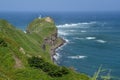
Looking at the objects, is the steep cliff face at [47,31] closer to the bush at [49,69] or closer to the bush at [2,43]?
the bush at [2,43]

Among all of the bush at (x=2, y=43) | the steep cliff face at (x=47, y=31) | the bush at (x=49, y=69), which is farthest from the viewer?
the steep cliff face at (x=47, y=31)

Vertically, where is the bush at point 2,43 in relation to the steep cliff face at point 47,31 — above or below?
above

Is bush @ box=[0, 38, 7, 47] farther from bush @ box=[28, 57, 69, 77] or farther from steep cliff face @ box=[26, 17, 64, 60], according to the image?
steep cliff face @ box=[26, 17, 64, 60]

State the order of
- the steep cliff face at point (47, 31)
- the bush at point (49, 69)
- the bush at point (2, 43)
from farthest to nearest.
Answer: the steep cliff face at point (47, 31) < the bush at point (2, 43) < the bush at point (49, 69)

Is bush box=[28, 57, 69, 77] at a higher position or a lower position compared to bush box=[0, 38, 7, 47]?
lower

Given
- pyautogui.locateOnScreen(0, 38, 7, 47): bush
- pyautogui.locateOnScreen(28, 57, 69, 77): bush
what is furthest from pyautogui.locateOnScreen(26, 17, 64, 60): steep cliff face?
pyautogui.locateOnScreen(28, 57, 69, 77): bush

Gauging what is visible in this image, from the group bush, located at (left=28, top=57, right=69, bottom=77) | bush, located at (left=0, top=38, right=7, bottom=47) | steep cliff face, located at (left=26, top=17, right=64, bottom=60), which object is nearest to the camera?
bush, located at (left=28, top=57, right=69, bottom=77)

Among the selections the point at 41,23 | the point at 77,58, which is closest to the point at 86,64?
the point at 77,58

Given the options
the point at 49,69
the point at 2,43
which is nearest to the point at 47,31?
the point at 2,43

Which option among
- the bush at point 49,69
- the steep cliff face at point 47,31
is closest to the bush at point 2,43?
the bush at point 49,69

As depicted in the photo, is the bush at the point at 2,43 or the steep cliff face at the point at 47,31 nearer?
the bush at the point at 2,43

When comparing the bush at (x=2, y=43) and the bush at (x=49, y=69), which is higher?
the bush at (x=2, y=43)
